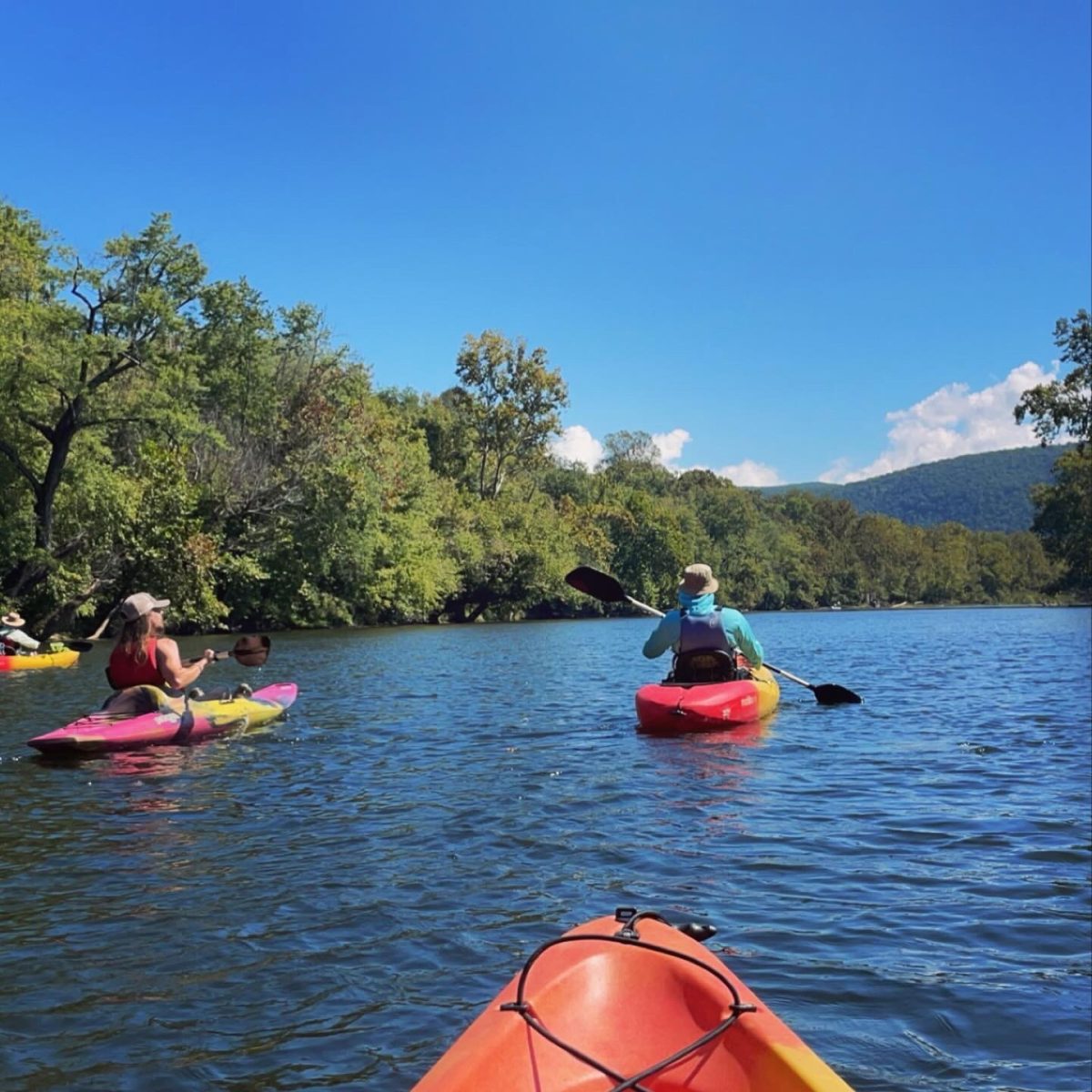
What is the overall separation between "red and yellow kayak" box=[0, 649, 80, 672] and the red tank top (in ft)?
33.0

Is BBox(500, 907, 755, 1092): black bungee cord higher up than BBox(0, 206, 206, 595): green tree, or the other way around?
BBox(0, 206, 206, 595): green tree

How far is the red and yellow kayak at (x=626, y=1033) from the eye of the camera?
262 centimetres

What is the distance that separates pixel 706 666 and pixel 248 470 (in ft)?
80.6

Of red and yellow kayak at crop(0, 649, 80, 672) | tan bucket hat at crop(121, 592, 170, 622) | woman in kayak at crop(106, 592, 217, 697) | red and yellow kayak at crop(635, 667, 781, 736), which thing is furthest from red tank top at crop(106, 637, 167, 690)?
red and yellow kayak at crop(0, 649, 80, 672)

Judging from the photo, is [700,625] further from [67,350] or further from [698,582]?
[67,350]

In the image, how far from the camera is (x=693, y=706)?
972 centimetres

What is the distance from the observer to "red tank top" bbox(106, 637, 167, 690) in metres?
9.31

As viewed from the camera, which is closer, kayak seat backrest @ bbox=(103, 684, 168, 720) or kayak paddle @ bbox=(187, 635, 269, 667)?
kayak seat backrest @ bbox=(103, 684, 168, 720)

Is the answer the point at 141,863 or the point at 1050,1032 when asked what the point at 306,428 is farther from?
the point at 1050,1032

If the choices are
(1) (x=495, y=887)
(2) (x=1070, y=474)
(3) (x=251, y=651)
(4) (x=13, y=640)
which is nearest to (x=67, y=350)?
(4) (x=13, y=640)

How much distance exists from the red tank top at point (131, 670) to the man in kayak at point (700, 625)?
4.62m

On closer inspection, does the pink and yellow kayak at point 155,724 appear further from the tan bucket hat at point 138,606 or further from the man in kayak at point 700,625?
the man in kayak at point 700,625

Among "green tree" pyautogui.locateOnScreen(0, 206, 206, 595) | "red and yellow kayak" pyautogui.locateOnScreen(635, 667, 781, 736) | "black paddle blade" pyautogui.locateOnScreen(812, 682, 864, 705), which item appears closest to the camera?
"red and yellow kayak" pyautogui.locateOnScreen(635, 667, 781, 736)

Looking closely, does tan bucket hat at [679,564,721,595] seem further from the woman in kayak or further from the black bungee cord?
the black bungee cord
